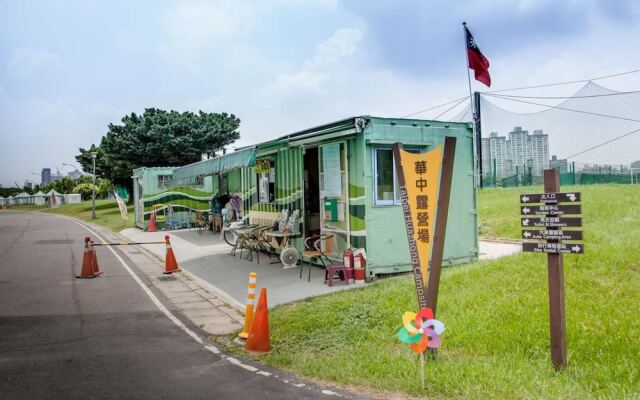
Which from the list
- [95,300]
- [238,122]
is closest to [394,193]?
[95,300]

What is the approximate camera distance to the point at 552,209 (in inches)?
207

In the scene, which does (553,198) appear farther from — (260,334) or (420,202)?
(260,334)

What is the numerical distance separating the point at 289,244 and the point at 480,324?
6834 millimetres

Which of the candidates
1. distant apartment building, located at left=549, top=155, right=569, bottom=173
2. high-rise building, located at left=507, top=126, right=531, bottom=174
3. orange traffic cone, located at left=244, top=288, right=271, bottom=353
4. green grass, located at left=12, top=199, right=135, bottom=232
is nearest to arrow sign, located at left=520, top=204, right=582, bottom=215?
orange traffic cone, located at left=244, top=288, right=271, bottom=353

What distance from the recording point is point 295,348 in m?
6.41

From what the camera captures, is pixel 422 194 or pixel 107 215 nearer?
pixel 422 194

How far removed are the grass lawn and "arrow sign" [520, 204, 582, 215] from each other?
158 cm

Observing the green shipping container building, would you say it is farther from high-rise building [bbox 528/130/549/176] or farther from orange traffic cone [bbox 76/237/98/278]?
high-rise building [bbox 528/130/549/176]

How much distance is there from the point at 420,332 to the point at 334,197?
583 centimetres

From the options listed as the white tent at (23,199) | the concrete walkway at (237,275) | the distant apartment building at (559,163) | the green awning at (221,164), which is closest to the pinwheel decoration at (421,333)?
the concrete walkway at (237,275)

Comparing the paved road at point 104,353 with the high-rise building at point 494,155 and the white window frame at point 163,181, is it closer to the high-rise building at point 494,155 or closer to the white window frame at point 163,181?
the white window frame at point 163,181

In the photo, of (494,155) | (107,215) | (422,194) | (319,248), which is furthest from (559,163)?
(107,215)

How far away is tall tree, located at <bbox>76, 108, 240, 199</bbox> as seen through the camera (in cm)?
4062

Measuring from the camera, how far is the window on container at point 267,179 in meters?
13.7
